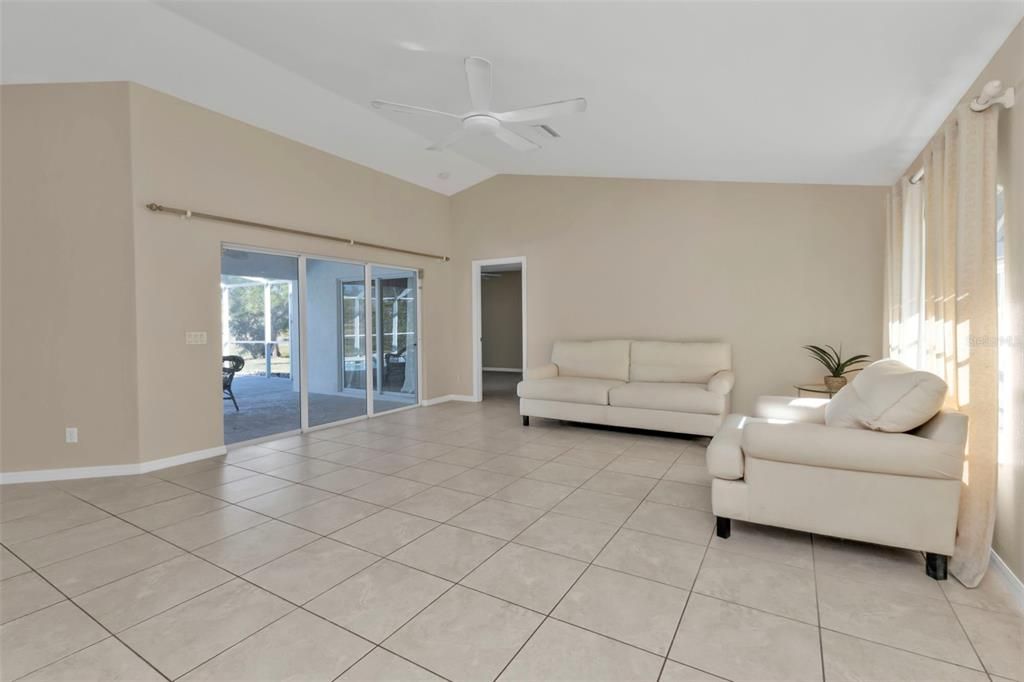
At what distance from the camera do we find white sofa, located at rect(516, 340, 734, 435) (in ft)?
15.7

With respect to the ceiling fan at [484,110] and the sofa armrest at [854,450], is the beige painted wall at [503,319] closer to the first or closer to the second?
the ceiling fan at [484,110]

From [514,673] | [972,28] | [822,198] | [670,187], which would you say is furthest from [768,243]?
[514,673]

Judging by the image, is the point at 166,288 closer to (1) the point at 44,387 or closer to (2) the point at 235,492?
(1) the point at 44,387

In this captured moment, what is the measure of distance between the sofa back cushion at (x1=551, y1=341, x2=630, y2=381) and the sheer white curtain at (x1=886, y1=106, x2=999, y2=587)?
125 inches

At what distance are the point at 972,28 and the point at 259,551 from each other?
173 inches

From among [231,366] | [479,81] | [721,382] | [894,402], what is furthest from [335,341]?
[894,402]

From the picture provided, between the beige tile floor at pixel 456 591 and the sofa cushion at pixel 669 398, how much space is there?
50.7 inches

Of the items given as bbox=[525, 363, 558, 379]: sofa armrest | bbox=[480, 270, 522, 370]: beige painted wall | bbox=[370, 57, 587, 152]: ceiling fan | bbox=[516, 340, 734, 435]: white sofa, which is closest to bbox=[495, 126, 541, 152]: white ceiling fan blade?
bbox=[370, 57, 587, 152]: ceiling fan

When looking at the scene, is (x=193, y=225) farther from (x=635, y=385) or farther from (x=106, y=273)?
(x=635, y=385)

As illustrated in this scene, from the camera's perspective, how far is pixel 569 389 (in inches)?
211

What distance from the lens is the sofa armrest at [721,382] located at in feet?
15.7

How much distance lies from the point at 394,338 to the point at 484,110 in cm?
399

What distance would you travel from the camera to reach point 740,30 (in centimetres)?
246

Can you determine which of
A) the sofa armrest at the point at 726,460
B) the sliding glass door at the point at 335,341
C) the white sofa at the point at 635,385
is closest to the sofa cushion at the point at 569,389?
the white sofa at the point at 635,385
